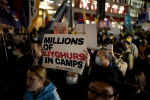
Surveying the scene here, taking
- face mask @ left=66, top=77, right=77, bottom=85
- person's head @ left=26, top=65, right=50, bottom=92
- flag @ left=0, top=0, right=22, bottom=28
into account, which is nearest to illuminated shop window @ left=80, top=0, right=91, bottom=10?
flag @ left=0, top=0, right=22, bottom=28

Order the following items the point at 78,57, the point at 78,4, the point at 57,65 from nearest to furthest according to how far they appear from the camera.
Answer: the point at 78,57
the point at 57,65
the point at 78,4

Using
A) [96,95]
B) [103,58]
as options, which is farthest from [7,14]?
[96,95]

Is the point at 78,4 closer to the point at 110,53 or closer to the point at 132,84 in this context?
the point at 110,53

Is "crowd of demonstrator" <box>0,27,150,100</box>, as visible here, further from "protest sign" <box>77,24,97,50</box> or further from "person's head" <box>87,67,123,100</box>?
"protest sign" <box>77,24,97,50</box>

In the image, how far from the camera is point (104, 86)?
3.94 ft

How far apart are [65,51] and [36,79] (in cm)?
75

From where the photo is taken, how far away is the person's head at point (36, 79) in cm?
198

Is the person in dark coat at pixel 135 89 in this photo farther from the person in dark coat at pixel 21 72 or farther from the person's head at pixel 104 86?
the person in dark coat at pixel 21 72

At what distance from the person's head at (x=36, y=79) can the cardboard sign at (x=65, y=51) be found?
18.1 inches

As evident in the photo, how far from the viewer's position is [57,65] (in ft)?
8.21

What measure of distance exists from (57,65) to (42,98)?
2.40 ft

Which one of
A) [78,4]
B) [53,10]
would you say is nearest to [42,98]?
[53,10]

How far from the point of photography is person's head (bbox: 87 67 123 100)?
3.92 ft

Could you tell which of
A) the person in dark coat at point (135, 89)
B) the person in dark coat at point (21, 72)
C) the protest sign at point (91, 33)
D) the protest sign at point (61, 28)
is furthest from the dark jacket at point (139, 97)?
the person in dark coat at point (21, 72)
